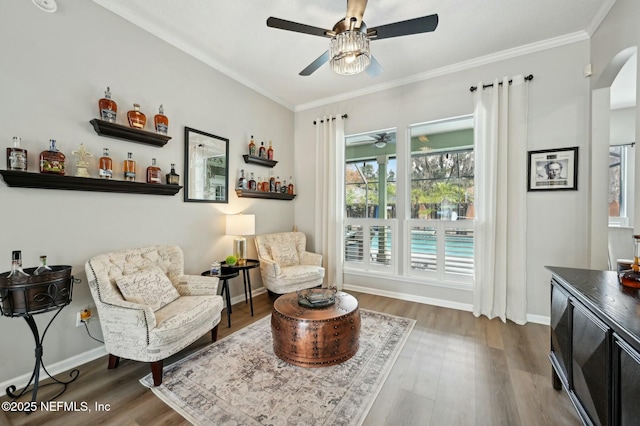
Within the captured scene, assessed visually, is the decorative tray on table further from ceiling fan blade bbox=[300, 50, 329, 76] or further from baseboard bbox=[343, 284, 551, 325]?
ceiling fan blade bbox=[300, 50, 329, 76]

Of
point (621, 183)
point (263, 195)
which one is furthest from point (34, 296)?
point (621, 183)

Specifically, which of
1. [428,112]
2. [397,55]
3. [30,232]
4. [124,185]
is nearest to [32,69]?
[124,185]

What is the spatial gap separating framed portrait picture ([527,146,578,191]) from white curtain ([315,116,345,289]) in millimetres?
2404

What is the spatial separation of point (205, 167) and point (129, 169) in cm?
90

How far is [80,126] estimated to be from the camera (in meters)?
2.21

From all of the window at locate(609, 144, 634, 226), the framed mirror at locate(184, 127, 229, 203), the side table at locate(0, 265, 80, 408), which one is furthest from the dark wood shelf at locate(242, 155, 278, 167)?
the window at locate(609, 144, 634, 226)

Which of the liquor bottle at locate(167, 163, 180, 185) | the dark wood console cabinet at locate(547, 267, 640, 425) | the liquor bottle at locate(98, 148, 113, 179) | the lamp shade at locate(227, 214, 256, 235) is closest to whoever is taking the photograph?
the dark wood console cabinet at locate(547, 267, 640, 425)

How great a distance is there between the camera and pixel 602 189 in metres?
2.58

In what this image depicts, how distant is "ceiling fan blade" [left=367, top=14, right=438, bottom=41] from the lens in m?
1.81

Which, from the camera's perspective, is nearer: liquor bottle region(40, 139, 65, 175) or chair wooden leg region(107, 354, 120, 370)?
liquor bottle region(40, 139, 65, 175)

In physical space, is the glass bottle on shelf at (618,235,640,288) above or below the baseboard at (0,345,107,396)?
above

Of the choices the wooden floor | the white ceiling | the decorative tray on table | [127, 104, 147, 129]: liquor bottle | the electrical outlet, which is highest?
the white ceiling

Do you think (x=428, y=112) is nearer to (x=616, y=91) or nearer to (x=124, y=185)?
(x=616, y=91)

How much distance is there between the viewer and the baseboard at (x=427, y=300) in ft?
9.74
